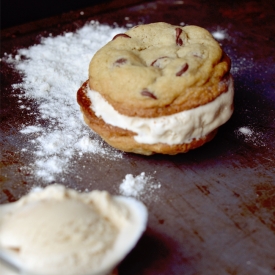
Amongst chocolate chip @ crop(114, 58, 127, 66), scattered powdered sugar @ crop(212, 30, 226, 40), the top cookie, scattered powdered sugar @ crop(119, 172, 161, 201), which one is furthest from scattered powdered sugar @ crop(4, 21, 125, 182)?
scattered powdered sugar @ crop(212, 30, 226, 40)

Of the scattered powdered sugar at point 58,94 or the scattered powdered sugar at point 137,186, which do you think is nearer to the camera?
the scattered powdered sugar at point 137,186

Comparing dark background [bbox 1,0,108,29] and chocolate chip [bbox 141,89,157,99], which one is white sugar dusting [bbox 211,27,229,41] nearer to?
dark background [bbox 1,0,108,29]

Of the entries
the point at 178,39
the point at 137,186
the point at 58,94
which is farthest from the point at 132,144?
the point at 58,94

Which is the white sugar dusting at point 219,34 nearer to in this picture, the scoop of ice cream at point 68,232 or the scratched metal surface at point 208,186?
the scratched metal surface at point 208,186

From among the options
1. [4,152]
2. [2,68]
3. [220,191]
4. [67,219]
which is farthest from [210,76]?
[2,68]

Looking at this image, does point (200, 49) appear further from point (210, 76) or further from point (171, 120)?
point (171, 120)

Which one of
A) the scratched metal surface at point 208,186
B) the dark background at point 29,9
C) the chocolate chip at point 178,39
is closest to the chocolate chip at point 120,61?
the chocolate chip at point 178,39
